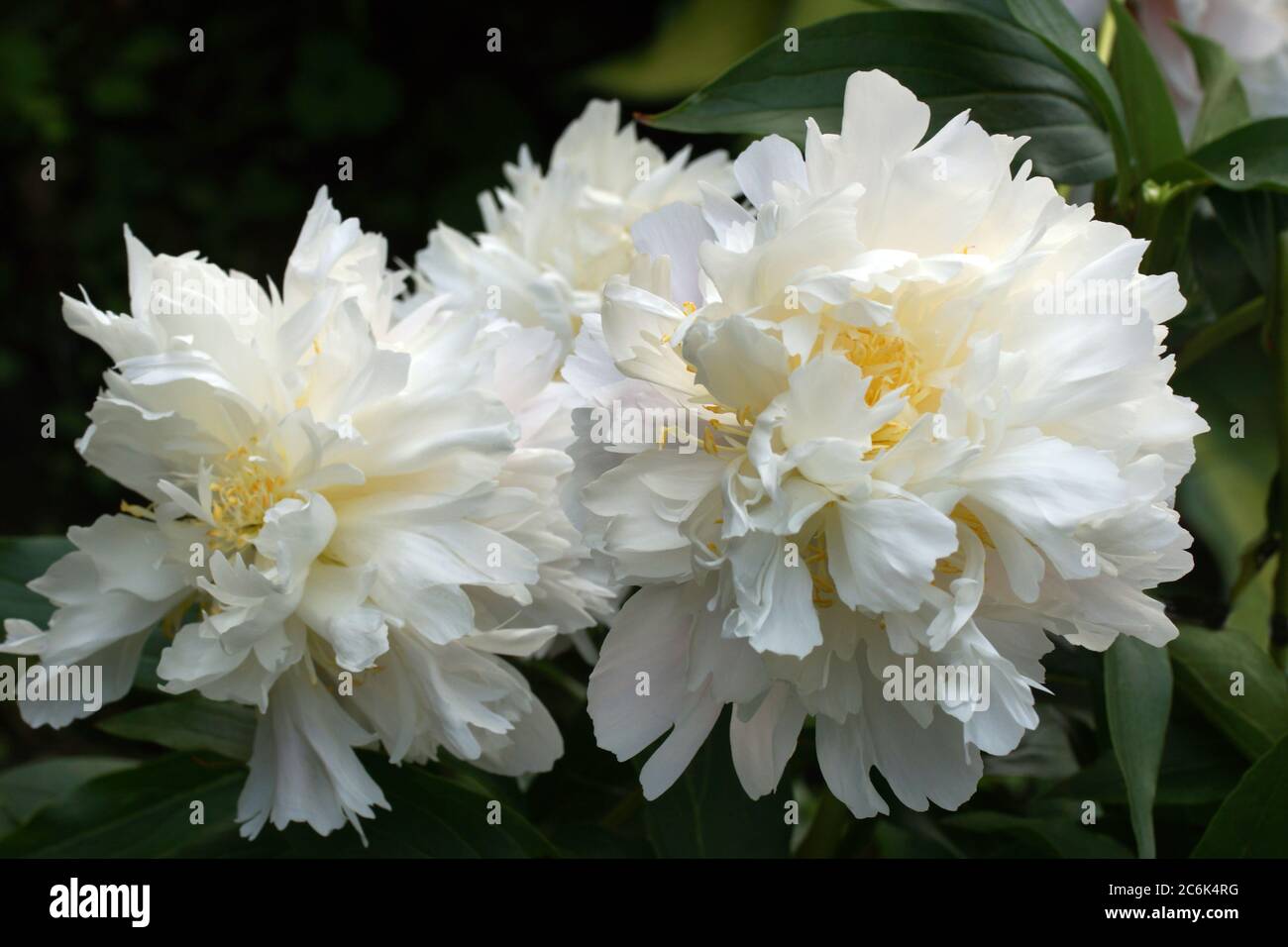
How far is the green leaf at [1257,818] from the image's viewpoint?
1.44ft

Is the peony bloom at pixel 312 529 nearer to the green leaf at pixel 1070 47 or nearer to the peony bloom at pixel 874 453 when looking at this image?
the peony bloom at pixel 874 453

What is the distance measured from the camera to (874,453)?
366mm

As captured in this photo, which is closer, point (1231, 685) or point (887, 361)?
point (887, 361)

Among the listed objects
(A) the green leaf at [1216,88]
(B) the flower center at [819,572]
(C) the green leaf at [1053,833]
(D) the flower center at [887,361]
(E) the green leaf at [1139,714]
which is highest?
(A) the green leaf at [1216,88]

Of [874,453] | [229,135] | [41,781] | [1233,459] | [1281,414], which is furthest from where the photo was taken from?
[229,135]

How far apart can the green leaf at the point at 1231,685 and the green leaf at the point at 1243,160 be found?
171mm

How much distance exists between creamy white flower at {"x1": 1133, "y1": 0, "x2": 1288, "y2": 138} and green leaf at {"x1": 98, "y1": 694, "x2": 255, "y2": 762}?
19.8 inches

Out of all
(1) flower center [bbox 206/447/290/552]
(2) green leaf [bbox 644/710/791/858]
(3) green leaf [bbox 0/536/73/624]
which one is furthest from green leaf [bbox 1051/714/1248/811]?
(3) green leaf [bbox 0/536/73/624]

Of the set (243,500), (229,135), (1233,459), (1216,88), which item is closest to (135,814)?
(243,500)

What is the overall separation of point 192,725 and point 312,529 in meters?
0.18

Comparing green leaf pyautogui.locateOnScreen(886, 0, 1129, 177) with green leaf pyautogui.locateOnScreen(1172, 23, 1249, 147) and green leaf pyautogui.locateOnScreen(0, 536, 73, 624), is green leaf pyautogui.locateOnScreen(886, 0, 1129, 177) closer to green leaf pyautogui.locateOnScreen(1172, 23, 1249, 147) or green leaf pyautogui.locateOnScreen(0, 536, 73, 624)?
green leaf pyautogui.locateOnScreen(1172, 23, 1249, 147)

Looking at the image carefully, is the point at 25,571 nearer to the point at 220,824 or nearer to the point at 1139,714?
the point at 220,824

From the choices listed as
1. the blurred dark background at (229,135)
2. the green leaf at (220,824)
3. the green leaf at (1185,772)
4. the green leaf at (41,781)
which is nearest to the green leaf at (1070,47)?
the green leaf at (1185,772)
